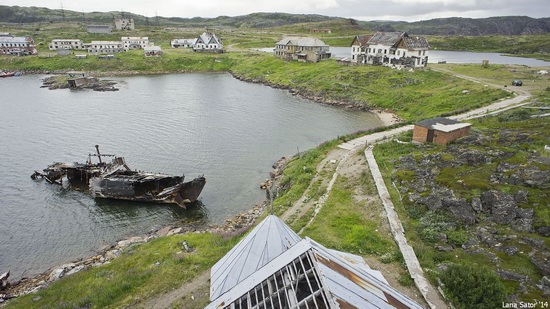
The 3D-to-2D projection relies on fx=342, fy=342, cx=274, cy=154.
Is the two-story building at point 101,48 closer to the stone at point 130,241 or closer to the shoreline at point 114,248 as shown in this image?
the shoreline at point 114,248

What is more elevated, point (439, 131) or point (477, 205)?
point (439, 131)

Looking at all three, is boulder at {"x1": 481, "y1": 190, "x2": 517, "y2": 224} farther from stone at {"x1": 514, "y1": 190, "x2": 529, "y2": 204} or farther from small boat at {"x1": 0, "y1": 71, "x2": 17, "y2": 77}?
small boat at {"x1": 0, "y1": 71, "x2": 17, "y2": 77}

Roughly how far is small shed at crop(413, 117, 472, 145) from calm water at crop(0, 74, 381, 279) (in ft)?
60.0

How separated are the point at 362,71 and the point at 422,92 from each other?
20929mm

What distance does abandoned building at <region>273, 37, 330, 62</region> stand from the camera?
111 metres

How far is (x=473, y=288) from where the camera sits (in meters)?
16.6

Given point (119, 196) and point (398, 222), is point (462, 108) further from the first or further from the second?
point (119, 196)

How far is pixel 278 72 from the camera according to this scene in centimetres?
10638

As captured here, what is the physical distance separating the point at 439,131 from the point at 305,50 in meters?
82.4

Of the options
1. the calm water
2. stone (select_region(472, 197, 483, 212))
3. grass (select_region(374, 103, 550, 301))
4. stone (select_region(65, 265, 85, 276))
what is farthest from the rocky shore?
stone (select_region(65, 265, 85, 276))

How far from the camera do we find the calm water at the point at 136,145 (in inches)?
1291

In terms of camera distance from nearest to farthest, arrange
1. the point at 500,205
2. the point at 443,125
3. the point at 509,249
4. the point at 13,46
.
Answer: the point at 509,249 → the point at 500,205 → the point at 443,125 → the point at 13,46

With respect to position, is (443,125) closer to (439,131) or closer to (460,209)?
(439,131)

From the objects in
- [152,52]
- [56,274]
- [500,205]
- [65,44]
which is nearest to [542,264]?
[500,205]
